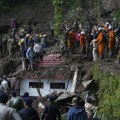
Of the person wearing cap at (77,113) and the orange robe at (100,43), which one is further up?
the orange robe at (100,43)

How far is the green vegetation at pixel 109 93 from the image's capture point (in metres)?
15.2

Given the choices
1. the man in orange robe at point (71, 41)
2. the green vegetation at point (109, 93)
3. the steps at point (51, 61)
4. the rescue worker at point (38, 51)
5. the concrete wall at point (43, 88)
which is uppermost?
the man in orange robe at point (71, 41)

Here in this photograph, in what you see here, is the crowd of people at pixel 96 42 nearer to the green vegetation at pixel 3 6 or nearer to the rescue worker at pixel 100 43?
the rescue worker at pixel 100 43

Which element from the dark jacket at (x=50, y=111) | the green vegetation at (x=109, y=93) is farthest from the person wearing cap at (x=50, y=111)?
the green vegetation at (x=109, y=93)

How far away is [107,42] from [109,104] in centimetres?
961

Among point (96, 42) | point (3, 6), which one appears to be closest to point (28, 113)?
point (96, 42)

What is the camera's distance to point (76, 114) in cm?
1107

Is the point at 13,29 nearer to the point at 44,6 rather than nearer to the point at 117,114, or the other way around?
the point at 44,6

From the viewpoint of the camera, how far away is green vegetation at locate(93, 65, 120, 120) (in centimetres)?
1516

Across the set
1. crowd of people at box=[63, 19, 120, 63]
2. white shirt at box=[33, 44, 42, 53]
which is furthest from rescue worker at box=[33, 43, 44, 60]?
crowd of people at box=[63, 19, 120, 63]

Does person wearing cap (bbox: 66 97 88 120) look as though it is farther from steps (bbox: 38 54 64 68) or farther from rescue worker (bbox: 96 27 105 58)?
steps (bbox: 38 54 64 68)

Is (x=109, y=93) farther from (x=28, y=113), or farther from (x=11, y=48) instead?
(x=11, y=48)

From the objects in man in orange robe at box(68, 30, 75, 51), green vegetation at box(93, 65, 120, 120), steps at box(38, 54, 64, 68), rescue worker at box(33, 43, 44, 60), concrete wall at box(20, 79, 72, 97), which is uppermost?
man in orange robe at box(68, 30, 75, 51)

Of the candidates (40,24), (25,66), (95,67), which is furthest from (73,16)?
(95,67)
